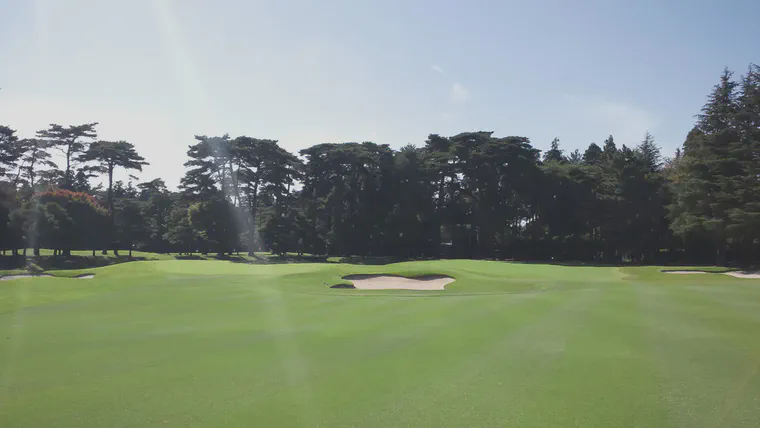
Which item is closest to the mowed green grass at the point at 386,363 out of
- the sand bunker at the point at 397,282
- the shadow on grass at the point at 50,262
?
the sand bunker at the point at 397,282

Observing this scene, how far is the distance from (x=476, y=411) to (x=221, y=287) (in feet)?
57.7

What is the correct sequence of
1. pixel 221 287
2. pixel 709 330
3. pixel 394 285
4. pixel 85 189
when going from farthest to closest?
pixel 85 189 < pixel 394 285 < pixel 221 287 < pixel 709 330

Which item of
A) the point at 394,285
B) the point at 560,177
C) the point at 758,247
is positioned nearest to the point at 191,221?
the point at 394,285

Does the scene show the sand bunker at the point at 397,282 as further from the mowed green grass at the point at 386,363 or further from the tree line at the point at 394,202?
the tree line at the point at 394,202

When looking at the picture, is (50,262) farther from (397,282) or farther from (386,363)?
(386,363)

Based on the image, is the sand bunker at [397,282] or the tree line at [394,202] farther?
the tree line at [394,202]

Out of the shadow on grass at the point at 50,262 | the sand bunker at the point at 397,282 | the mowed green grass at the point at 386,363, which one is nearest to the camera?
the mowed green grass at the point at 386,363

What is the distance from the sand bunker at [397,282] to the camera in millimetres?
25328

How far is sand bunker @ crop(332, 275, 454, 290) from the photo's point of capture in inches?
997

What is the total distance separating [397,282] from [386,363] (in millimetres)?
19282

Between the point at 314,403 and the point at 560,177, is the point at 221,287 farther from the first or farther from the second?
the point at 560,177

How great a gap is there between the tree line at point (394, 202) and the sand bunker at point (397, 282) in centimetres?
3216

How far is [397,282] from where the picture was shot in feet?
90.4

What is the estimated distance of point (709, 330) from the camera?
431 inches
